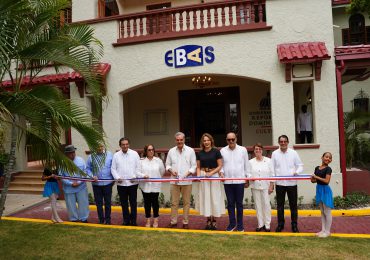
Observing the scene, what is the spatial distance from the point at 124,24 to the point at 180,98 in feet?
11.9

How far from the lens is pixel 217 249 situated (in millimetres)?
5180

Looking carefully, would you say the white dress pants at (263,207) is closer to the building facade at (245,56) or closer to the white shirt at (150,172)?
the white shirt at (150,172)

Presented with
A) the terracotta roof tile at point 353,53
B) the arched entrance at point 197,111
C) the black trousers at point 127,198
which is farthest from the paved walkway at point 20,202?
the terracotta roof tile at point 353,53

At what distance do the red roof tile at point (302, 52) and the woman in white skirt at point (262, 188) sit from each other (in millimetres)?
2980

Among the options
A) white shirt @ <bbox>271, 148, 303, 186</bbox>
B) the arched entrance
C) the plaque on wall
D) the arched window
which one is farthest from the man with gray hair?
the arched window

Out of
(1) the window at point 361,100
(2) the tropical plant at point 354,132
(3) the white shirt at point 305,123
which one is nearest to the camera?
(2) the tropical plant at point 354,132

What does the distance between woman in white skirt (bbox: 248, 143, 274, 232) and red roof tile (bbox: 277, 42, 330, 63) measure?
2980mm

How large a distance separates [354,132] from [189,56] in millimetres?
5555

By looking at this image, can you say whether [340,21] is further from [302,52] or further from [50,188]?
[50,188]

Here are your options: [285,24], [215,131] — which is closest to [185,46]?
[285,24]

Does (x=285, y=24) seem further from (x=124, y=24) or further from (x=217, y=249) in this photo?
(x=217, y=249)

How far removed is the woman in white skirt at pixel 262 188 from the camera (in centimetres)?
633

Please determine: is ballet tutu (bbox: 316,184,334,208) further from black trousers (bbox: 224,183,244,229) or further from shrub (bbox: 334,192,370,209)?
shrub (bbox: 334,192,370,209)

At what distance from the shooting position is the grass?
16.3 feet
